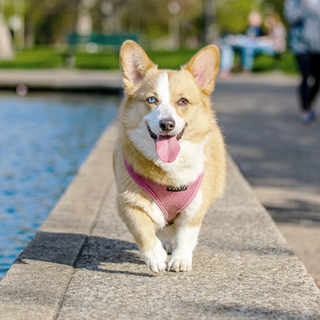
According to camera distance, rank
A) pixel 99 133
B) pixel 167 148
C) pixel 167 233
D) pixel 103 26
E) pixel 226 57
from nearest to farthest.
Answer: pixel 167 148, pixel 167 233, pixel 99 133, pixel 226 57, pixel 103 26

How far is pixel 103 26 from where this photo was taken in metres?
45.4

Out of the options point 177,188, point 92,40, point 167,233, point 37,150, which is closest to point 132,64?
point 177,188

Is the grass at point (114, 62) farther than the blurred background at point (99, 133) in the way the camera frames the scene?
Yes

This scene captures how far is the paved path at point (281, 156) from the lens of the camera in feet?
17.5

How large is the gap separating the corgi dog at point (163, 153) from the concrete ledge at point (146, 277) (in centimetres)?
26

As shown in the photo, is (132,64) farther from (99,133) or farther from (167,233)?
(99,133)

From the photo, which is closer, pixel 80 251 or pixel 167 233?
pixel 167 233

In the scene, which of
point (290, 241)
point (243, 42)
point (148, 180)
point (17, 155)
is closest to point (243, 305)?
point (148, 180)

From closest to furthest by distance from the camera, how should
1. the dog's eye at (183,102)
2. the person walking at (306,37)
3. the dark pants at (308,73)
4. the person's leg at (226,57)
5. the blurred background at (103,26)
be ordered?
the dog's eye at (183,102)
the person walking at (306,37)
the dark pants at (308,73)
the person's leg at (226,57)
the blurred background at (103,26)

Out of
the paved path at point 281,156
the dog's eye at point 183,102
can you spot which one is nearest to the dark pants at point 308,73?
the paved path at point 281,156

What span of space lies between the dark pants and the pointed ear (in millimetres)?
7055

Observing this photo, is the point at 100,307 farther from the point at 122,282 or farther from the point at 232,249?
the point at 232,249

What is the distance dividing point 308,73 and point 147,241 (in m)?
7.80

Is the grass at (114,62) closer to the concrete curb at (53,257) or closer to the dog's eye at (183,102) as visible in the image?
the concrete curb at (53,257)
